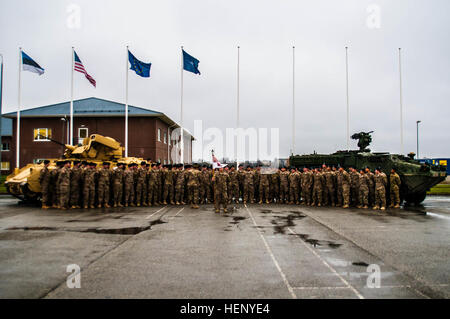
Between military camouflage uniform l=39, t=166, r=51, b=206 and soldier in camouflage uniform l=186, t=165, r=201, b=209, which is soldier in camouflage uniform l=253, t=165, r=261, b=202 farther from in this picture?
military camouflage uniform l=39, t=166, r=51, b=206

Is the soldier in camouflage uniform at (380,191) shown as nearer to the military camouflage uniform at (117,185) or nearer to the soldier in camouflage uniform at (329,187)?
the soldier in camouflage uniform at (329,187)

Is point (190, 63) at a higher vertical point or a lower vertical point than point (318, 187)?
higher

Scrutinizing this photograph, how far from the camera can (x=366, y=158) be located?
16.8 meters

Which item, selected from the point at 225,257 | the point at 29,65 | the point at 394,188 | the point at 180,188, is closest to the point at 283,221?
the point at 225,257

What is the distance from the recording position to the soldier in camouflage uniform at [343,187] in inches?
579

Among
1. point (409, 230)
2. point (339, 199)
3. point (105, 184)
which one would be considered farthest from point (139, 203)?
point (409, 230)

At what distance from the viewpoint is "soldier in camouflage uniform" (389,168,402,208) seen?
1448cm

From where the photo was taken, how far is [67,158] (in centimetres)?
1656

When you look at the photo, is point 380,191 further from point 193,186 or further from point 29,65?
point 29,65

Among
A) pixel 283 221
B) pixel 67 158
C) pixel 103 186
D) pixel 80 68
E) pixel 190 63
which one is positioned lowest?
pixel 283 221

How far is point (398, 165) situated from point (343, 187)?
3050 millimetres

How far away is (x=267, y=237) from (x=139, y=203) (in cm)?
849

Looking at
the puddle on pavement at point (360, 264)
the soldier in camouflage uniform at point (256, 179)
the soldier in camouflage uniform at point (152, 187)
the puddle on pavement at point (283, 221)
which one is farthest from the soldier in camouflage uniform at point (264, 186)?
the puddle on pavement at point (360, 264)

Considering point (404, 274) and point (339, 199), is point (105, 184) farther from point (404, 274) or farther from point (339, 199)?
point (404, 274)
